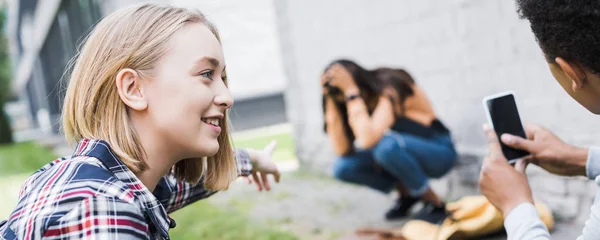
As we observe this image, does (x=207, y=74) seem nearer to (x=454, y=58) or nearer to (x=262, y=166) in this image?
(x=262, y=166)

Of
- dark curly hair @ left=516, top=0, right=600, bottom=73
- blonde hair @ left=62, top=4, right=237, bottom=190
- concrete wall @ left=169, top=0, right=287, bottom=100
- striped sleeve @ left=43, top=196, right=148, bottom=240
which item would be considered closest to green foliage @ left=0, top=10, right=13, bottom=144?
concrete wall @ left=169, top=0, right=287, bottom=100

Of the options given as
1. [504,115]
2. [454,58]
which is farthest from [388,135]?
[504,115]

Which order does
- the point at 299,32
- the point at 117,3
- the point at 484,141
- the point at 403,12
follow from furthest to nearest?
the point at 117,3, the point at 299,32, the point at 403,12, the point at 484,141

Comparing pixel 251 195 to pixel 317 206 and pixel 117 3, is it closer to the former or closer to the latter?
pixel 317 206

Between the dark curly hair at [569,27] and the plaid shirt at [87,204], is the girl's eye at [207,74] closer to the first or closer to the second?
the plaid shirt at [87,204]

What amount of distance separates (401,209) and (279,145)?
5072 mm

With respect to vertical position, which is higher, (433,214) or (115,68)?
(115,68)

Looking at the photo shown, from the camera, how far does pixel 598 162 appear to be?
164 cm

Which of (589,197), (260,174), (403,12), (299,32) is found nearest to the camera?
(260,174)

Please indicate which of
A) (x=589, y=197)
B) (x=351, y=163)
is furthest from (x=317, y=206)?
(x=589, y=197)

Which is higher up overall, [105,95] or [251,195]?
[105,95]

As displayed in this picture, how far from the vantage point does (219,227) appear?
146 inches

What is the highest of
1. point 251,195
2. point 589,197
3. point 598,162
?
point 598,162

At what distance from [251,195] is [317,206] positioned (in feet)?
→ 3.22
